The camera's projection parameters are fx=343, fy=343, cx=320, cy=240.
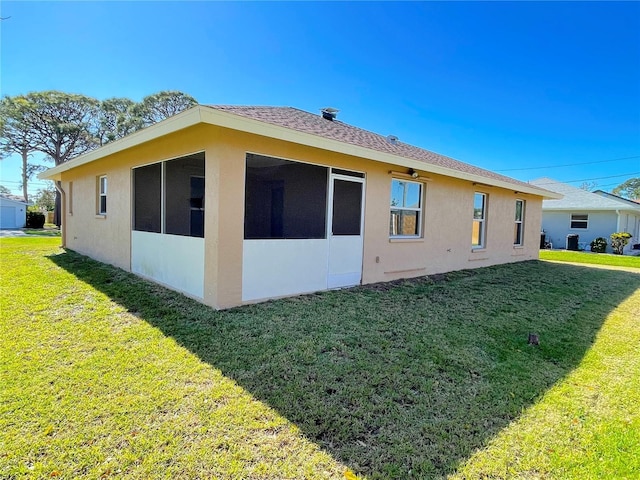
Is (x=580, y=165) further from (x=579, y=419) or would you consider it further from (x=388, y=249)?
(x=579, y=419)

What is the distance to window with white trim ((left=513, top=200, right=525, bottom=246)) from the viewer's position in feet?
42.4

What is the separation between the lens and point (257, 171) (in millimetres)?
5676

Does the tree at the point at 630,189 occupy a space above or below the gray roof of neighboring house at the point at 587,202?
above

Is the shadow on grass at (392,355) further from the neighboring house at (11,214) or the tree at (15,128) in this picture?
the neighboring house at (11,214)

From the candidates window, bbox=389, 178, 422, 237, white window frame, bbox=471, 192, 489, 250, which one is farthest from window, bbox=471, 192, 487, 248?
window, bbox=389, 178, 422, 237

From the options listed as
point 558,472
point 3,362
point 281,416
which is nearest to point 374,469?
point 281,416

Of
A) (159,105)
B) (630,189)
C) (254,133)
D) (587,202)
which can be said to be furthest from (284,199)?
(630,189)

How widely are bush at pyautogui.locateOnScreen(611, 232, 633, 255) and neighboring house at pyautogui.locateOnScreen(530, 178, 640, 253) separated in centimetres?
101

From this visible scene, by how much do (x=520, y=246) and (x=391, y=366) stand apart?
11653 millimetres

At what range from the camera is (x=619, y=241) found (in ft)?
62.8

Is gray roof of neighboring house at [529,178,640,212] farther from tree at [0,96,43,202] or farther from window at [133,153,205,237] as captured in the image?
tree at [0,96,43,202]

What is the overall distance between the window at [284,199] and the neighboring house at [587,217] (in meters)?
20.9

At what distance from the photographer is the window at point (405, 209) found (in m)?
8.16

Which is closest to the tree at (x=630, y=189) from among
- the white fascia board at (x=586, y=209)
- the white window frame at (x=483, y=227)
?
the white fascia board at (x=586, y=209)
